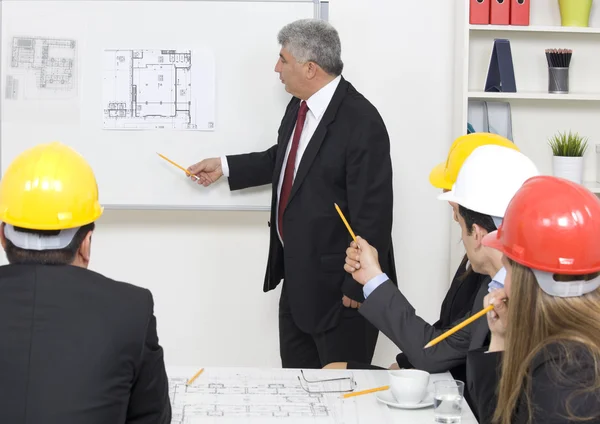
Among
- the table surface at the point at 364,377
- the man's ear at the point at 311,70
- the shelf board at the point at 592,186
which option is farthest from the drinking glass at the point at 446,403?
the shelf board at the point at 592,186

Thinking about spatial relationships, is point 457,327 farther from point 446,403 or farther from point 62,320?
point 62,320

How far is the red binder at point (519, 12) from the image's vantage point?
3.60 m

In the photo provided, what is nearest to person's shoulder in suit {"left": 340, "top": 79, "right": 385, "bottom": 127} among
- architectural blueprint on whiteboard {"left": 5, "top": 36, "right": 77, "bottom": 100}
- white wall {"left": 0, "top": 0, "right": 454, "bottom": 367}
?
white wall {"left": 0, "top": 0, "right": 454, "bottom": 367}

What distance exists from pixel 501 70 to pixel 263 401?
A: 2.12 metres

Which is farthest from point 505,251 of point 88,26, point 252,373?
point 88,26

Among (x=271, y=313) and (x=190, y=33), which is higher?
Answer: (x=190, y=33)

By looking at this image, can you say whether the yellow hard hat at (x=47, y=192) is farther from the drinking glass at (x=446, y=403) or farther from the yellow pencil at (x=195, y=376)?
the drinking glass at (x=446, y=403)

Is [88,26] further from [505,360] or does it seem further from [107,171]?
[505,360]

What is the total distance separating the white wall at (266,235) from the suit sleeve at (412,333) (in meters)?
1.54

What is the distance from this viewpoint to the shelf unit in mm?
3777

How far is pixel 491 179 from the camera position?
7.27 feet

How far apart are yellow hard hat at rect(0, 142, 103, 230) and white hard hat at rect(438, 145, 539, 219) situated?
1015 mm

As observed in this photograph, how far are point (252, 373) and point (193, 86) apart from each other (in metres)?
1.72

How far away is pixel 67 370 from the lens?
1.50 m
